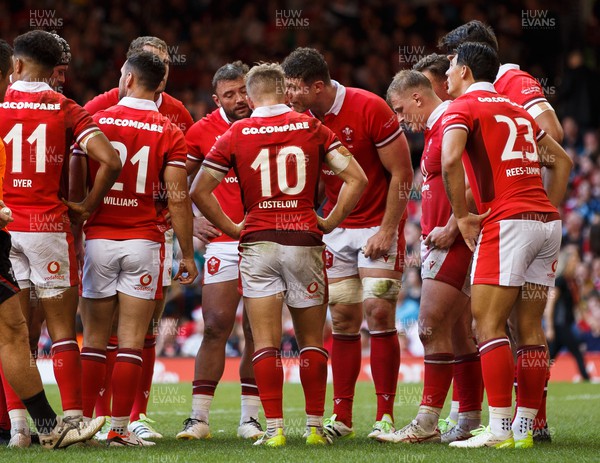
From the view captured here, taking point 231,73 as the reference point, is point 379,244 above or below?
below

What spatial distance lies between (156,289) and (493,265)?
89.4 inches

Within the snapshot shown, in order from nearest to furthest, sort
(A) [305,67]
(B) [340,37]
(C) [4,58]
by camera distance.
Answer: (C) [4,58] < (A) [305,67] < (B) [340,37]

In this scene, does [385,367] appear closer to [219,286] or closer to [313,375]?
[313,375]

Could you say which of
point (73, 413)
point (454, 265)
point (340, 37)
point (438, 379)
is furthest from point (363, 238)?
point (340, 37)

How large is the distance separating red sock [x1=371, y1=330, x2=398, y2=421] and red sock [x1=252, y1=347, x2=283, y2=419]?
115cm

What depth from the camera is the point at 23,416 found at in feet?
22.1

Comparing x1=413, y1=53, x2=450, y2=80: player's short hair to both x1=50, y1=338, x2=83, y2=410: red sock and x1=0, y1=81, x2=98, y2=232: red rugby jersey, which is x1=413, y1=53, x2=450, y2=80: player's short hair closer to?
x1=0, y1=81, x2=98, y2=232: red rugby jersey

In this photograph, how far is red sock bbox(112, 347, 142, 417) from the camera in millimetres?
6688

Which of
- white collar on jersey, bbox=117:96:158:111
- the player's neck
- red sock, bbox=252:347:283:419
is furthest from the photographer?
the player's neck

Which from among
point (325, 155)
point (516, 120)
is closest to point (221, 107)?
point (325, 155)

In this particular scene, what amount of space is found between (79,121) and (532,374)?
132 inches

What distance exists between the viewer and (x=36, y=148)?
6676 mm

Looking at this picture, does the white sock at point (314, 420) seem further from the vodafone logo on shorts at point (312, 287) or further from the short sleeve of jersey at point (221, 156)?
the short sleeve of jersey at point (221, 156)

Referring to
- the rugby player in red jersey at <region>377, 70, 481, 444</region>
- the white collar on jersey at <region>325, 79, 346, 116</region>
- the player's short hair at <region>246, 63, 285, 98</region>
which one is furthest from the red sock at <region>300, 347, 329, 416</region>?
the white collar on jersey at <region>325, 79, 346, 116</region>
